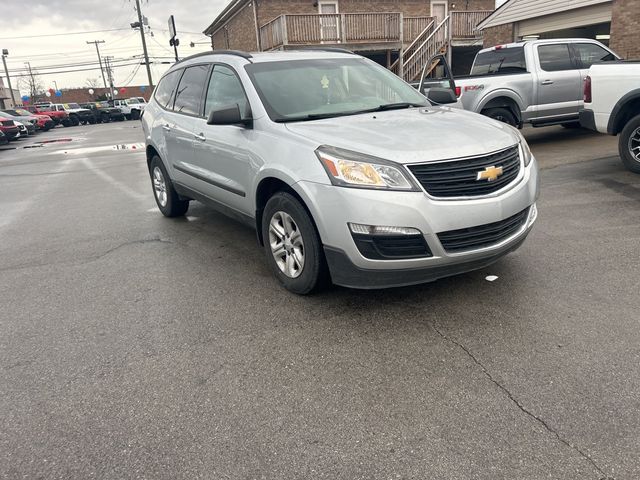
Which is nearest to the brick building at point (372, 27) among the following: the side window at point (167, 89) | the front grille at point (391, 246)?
the side window at point (167, 89)

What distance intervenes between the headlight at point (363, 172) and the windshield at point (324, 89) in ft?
2.88

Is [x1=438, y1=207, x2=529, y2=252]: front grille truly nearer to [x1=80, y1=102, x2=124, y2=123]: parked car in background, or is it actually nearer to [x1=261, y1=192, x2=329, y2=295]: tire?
[x1=261, y1=192, x2=329, y2=295]: tire

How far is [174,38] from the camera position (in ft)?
58.4

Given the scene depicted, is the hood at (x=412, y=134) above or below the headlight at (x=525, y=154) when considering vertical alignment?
above

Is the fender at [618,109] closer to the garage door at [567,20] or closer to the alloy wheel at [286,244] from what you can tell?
the alloy wheel at [286,244]

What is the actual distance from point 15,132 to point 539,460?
85.3 feet

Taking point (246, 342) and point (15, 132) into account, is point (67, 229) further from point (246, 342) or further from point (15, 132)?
point (15, 132)

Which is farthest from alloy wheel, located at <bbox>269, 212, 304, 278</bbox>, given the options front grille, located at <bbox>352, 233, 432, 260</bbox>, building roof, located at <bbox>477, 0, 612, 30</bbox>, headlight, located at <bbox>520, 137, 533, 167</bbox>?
building roof, located at <bbox>477, 0, 612, 30</bbox>

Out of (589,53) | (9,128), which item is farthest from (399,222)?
(9,128)

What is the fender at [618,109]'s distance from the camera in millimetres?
6566

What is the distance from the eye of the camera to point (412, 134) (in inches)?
136

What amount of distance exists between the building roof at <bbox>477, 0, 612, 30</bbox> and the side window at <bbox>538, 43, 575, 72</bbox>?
523 cm

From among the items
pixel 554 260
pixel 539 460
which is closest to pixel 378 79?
pixel 554 260

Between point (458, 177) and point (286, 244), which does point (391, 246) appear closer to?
point (458, 177)
